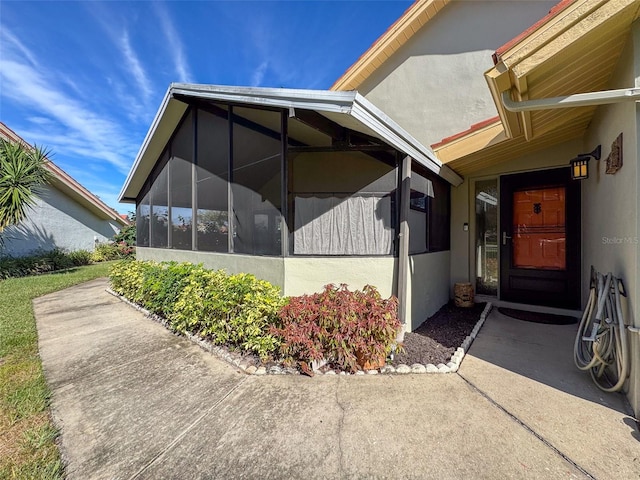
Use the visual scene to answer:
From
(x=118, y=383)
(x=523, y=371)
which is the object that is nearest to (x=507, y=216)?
(x=523, y=371)

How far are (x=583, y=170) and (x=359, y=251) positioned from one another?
3427 millimetres

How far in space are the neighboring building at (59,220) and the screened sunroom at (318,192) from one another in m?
12.5

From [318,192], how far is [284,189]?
0.53m

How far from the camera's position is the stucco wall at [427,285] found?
451 cm

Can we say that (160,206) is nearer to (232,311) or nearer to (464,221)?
(232,311)

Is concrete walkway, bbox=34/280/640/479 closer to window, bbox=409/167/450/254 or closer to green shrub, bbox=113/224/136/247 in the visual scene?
window, bbox=409/167/450/254

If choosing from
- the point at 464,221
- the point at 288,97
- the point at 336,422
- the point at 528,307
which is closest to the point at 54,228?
the point at 288,97

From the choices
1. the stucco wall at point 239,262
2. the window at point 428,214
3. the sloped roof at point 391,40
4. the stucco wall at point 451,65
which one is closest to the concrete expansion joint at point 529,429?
the window at point 428,214

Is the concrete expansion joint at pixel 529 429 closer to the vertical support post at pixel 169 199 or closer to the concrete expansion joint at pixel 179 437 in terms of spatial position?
the concrete expansion joint at pixel 179 437

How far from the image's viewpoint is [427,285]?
16.8ft

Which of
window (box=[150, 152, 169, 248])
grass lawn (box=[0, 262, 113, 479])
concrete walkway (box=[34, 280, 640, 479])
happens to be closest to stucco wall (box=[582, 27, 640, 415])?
concrete walkway (box=[34, 280, 640, 479])

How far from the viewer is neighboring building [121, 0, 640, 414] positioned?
2.68 metres

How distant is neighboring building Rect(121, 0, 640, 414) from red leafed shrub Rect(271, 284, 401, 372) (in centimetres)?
100

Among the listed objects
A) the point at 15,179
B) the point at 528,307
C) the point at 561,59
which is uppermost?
the point at 15,179
